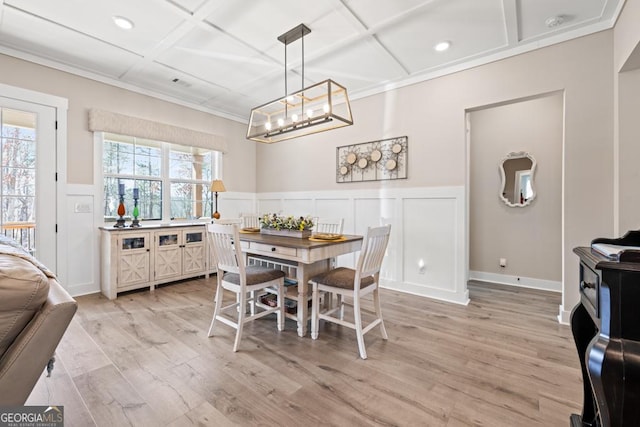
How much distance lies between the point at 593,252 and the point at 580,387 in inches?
48.9

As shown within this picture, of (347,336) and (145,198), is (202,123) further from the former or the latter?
(347,336)

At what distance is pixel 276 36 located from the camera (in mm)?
2945

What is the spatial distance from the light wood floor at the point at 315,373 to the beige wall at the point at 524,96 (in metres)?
1.16

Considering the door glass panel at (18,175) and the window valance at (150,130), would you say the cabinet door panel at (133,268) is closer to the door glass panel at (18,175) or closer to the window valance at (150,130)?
the door glass panel at (18,175)

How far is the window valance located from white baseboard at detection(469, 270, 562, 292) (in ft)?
15.5

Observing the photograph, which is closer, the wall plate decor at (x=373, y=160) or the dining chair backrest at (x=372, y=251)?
the dining chair backrest at (x=372, y=251)

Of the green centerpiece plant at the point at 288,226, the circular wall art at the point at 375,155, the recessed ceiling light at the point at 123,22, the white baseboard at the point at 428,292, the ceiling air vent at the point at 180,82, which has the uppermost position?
the ceiling air vent at the point at 180,82

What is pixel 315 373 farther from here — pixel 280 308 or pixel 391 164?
pixel 391 164

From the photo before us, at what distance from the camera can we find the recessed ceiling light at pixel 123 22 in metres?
2.67

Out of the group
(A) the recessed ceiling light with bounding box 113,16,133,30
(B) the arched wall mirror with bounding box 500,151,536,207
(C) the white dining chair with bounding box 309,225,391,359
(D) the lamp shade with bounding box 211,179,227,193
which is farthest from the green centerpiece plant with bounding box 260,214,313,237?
(B) the arched wall mirror with bounding box 500,151,536,207

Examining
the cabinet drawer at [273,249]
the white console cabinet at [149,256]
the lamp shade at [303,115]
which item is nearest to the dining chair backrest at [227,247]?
the cabinet drawer at [273,249]

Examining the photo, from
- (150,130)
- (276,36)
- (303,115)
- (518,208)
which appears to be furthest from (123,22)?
(518,208)

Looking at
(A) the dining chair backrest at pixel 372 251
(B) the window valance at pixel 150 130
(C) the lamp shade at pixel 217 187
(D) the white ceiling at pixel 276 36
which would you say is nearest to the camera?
(A) the dining chair backrest at pixel 372 251

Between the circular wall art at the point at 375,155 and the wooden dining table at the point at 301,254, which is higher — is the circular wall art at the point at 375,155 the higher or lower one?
the higher one
